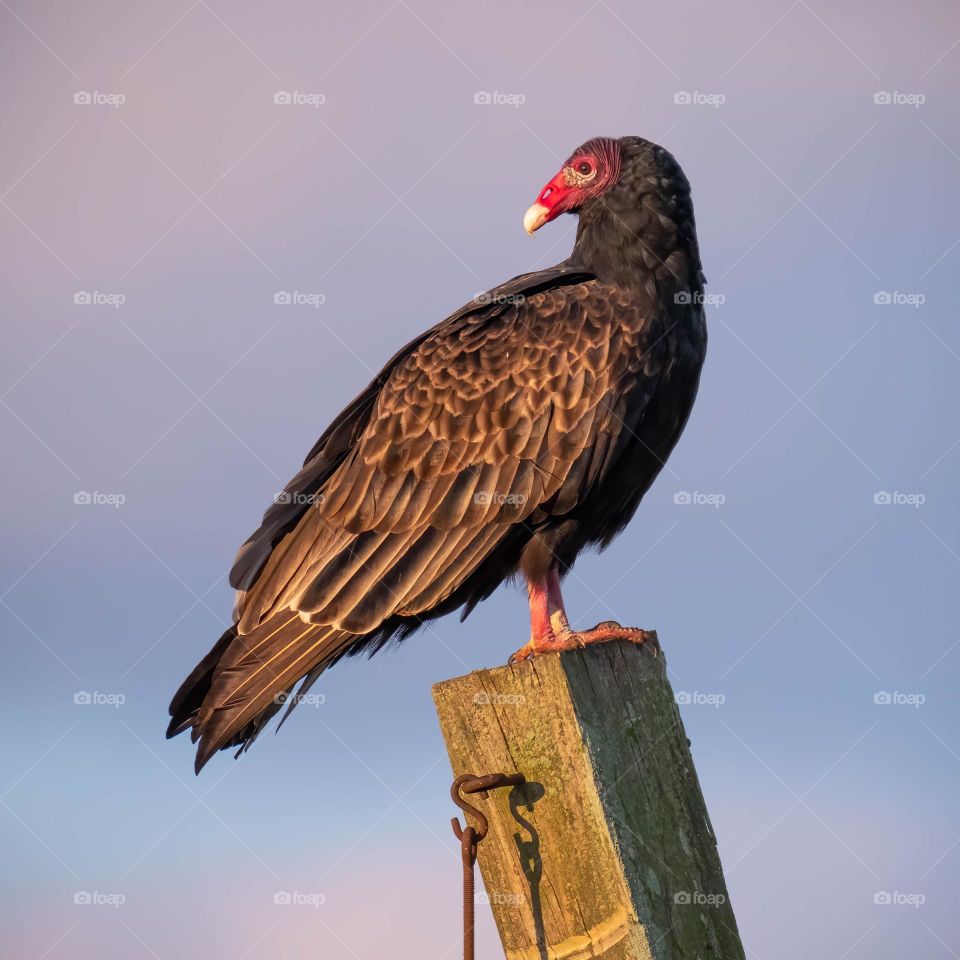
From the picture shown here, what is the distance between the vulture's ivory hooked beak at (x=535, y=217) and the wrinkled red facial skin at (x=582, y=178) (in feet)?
0.05

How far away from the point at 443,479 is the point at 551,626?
0.70 m

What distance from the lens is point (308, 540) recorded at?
184 inches

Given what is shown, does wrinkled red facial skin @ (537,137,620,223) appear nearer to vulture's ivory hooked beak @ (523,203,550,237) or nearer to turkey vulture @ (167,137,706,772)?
vulture's ivory hooked beak @ (523,203,550,237)

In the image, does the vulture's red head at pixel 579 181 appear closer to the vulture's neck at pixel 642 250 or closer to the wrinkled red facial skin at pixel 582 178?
the wrinkled red facial skin at pixel 582 178

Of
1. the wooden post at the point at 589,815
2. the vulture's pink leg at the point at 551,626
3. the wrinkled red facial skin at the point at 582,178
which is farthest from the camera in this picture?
the wrinkled red facial skin at the point at 582,178

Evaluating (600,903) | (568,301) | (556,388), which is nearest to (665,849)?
(600,903)

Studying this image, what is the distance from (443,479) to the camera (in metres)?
4.73

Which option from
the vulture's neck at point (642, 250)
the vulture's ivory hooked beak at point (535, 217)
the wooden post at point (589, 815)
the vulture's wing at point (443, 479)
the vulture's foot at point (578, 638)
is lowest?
the wooden post at point (589, 815)

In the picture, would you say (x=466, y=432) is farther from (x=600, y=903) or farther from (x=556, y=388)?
(x=600, y=903)

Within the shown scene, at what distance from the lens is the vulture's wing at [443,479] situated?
4.34 meters

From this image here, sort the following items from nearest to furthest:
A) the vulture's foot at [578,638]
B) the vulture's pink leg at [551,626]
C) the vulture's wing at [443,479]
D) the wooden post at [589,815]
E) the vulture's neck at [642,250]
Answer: the wooden post at [589,815], the vulture's foot at [578,638], the vulture's pink leg at [551,626], the vulture's wing at [443,479], the vulture's neck at [642,250]

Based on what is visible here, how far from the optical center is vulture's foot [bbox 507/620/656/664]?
3.47 m

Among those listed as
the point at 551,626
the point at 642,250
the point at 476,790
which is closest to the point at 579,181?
the point at 642,250

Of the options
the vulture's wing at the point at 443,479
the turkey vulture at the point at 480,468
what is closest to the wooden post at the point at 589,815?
the turkey vulture at the point at 480,468
